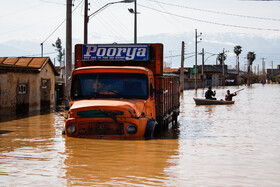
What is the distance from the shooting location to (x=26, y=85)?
98.1 feet

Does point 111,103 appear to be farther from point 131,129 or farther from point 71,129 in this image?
point 71,129

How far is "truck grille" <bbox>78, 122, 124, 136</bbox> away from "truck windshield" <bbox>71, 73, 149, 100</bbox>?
1075 millimetres

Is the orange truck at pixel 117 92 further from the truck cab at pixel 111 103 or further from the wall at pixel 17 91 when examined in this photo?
the wall at pixel 17 91

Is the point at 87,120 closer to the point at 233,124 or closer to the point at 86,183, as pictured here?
the point at 86,183

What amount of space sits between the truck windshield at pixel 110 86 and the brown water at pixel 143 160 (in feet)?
4.78

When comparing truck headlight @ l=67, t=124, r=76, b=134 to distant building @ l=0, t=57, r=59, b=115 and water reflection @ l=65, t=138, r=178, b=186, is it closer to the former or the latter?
water reflection @ l=65, t=138, r=178, b=186

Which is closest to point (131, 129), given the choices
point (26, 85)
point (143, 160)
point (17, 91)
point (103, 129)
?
point (103, 129)

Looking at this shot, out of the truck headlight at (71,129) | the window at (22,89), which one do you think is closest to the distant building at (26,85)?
the window at (22,89)

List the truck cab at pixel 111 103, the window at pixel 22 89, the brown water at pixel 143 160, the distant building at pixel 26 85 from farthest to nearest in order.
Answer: the window at pixel 22 89 → the distant building at pixel 26 85 → the truck cab at pixel 111 103 → the brown water at pixel 143 160

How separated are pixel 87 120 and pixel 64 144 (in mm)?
1306

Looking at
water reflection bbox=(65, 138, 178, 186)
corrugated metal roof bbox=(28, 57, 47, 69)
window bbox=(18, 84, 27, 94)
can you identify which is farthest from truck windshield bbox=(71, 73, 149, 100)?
corrugated metal roof bbox=(28, 57, 47, 69)

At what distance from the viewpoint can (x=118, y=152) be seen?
39.7 feet

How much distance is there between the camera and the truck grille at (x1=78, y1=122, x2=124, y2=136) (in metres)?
13.0

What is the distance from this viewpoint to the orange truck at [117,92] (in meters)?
13.0
